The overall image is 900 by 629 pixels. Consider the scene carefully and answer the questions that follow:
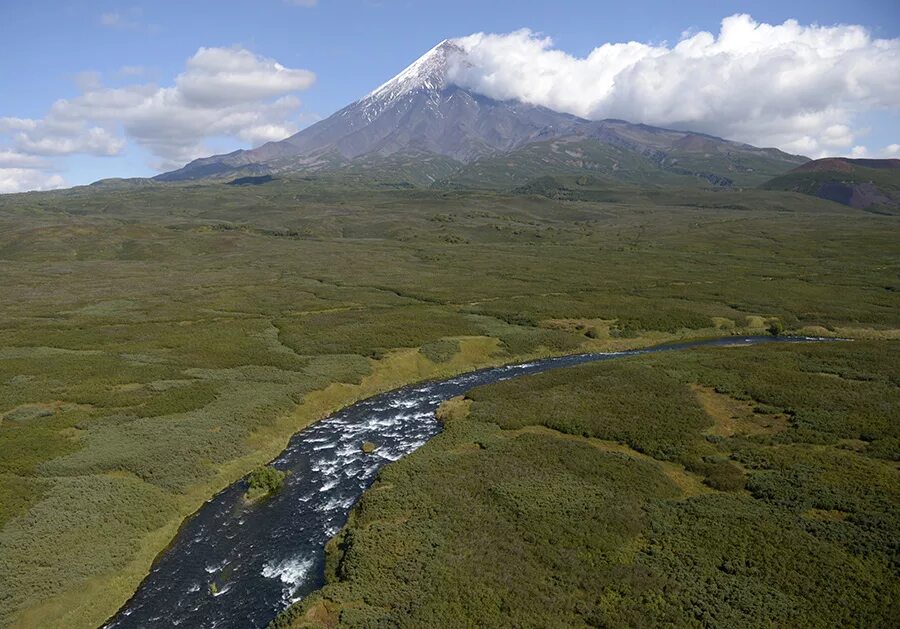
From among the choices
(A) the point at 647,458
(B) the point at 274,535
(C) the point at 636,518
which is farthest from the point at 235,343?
(C) the point at 636,518

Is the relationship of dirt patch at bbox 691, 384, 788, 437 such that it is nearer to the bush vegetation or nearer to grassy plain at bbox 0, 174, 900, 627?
grassy plain at bbox 0, 174, 900, 627

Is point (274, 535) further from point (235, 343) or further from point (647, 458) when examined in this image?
point (235, 343)

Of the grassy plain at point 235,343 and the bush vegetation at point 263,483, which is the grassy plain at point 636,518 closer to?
the grassy plain at point 235,343

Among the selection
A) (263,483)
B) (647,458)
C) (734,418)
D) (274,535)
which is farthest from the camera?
(734,418)

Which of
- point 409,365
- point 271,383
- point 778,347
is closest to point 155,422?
point 271,383

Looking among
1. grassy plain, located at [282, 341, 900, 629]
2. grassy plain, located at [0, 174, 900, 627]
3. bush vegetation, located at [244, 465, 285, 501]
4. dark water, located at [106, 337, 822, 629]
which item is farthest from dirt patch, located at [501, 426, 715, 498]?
bush vegetation, located at [244, 465, 285, 501]

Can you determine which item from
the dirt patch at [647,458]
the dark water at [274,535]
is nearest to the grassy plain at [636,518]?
the dirt patch at [647,458]
